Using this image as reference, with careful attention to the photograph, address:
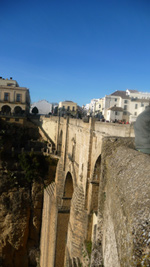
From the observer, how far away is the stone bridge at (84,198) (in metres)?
3.66

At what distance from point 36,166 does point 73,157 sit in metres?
7.49

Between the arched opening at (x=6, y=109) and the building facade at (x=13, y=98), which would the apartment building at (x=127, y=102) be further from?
the arched opening at (x=6, y=109)

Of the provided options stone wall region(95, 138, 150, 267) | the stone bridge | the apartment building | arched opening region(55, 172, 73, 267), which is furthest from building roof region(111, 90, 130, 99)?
stone wall region(95, 138, 150, 267)

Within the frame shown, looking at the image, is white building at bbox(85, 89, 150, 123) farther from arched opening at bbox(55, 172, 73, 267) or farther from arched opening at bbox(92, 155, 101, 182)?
arched opening at bbox(92, 155, 101, 182)

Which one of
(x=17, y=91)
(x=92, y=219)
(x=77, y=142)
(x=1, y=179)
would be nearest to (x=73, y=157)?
(x=77, y=142)

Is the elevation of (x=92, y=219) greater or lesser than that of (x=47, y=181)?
greater

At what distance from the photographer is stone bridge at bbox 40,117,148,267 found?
3664 millimetres

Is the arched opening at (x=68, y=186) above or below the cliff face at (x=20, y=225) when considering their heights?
above

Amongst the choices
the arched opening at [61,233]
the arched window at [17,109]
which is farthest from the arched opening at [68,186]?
the arched window at [17,109]

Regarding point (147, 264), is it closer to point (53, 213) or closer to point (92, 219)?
point (92, 219)

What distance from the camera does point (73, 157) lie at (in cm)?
1592

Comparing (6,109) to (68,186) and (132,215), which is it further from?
(132,215)

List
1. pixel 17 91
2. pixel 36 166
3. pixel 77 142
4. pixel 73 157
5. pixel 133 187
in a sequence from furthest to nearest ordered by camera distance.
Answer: pixel 17 91
pixel 36 166
pixel 73 157
pixel 77 142
pixel 133 187

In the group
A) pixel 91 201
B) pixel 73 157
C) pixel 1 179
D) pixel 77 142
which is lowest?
pixel 1 179
